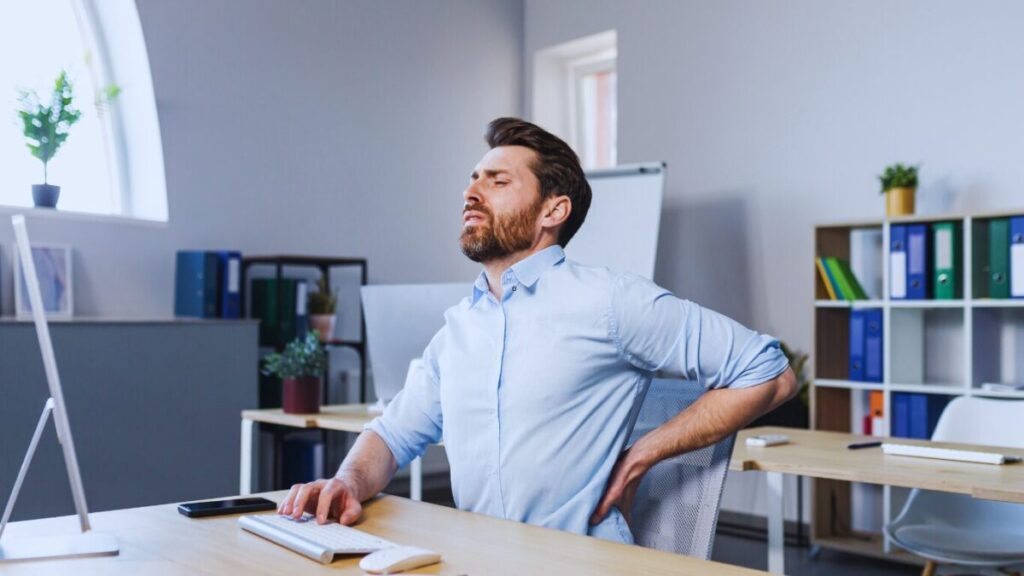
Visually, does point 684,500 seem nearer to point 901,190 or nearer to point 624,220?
point 901,190

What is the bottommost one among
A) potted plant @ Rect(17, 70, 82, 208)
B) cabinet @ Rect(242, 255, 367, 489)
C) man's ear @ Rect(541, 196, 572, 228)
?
cabinet @ Rect(242, 255, 367, 489)

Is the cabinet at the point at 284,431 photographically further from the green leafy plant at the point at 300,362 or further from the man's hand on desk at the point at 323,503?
the man's hand on desk at the point at 323,503

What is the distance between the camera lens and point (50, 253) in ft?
14.2

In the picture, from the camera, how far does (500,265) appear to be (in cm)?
190

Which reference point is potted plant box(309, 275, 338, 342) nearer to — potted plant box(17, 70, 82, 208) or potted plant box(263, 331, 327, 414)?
potted plant box(17, 70, 82, 208)

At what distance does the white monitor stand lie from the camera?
1345 mm

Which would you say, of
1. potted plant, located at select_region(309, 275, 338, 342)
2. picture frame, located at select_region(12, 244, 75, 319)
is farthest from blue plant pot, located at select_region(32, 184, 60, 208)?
potted plant, located at select_region(309, 275, 338, 342)

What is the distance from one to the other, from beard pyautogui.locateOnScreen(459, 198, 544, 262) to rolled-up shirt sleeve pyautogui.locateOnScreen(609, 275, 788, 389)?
0.23 m

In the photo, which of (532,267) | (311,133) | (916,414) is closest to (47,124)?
(311,133)

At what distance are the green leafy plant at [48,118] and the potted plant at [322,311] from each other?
51.6 inches

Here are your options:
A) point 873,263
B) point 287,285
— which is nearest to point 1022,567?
point 873,263

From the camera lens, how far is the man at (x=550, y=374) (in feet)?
5.52

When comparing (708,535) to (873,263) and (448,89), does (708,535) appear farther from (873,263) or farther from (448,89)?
(448,89)

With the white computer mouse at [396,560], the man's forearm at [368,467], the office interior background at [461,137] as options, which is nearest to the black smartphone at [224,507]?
the man's forearm at [368,467]
